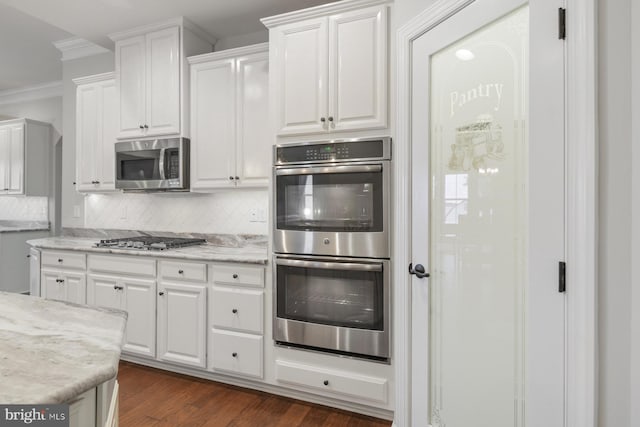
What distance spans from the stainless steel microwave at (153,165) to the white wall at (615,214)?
2780mm

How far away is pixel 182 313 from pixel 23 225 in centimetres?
427

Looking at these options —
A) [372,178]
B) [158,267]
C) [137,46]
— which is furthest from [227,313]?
[137,46]

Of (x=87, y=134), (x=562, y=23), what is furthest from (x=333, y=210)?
(x=87, y=134)

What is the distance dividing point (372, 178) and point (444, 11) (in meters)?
0.90

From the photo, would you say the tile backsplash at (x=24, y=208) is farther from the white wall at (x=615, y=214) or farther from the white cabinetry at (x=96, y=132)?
the white wall at (x=615, y=214)

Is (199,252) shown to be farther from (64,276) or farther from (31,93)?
(31,93)

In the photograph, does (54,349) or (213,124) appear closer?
(54,349)

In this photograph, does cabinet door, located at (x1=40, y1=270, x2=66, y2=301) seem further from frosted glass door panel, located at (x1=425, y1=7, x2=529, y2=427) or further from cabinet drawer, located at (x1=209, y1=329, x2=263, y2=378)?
frosted glass door panel, located at (x1=425, y1=7, x2=529, y2=427)

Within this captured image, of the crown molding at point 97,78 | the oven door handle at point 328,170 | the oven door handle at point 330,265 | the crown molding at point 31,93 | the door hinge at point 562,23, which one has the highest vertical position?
the crown molding at point 31,93

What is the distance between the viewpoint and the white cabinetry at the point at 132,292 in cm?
279

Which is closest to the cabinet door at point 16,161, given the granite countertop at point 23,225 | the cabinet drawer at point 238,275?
the granite countertop at point 23,225

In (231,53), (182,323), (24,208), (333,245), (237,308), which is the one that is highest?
(231,53)

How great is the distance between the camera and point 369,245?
7.10 ft

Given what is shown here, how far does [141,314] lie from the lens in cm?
282
